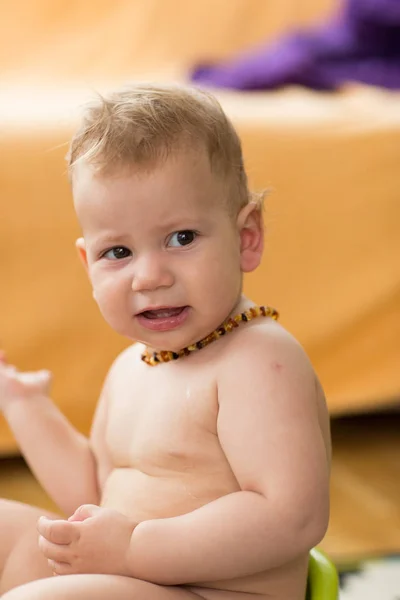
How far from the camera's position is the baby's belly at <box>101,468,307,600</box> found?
0.71 m

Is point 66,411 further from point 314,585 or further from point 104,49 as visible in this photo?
point 104,49

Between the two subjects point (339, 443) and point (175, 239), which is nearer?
point (175, 239)

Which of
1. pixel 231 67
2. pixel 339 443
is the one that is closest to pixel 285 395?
pixel 339 443

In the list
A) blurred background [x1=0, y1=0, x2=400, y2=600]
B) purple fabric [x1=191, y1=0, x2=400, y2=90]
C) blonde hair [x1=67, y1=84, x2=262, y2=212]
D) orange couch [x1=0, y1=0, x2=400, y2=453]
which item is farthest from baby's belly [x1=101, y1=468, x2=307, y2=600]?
purple fabric [x1=191, y1=0, x2=400, y2=90]

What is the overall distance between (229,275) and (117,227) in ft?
0.31

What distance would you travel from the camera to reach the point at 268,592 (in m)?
0.73

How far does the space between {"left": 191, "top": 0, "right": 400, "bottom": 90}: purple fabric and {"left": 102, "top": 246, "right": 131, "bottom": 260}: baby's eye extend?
1.02 m

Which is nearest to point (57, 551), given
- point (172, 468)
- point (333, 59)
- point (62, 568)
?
point (62, 568)

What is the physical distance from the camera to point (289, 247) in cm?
134

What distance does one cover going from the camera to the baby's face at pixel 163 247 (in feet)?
2.30

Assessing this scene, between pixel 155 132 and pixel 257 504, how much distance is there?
29 cm

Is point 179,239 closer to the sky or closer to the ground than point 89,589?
closer to the sky

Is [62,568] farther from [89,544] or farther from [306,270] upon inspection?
[306,270]

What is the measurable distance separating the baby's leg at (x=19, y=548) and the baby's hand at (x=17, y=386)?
0.33 ft
